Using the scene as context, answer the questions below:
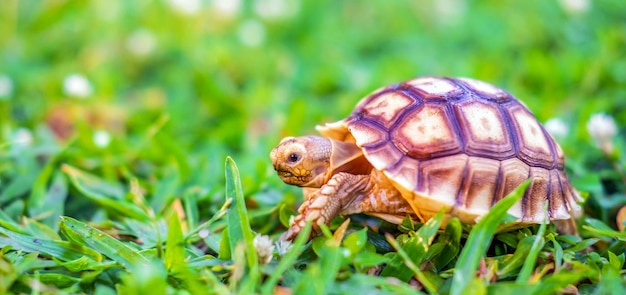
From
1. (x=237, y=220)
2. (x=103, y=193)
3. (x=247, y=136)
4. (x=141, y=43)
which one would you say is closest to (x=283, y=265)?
(x=237, y=220)

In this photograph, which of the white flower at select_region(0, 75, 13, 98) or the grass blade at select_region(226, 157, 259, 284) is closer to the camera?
the grass blade at select_region(226, 157, 259, 284)

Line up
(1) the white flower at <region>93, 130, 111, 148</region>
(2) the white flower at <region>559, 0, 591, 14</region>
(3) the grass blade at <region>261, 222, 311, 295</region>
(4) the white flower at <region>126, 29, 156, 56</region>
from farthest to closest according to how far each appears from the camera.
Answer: (4) the white flower at <region>126, 29, 156, 56</region> < (2) the white flower at <region>559, 0, 591, 14</region> < (1) the white flower at <region>93, 130, 111, 148</region> < (3) the grass blade at <region>261, 222, 311, 295</region>

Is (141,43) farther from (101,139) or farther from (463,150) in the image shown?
(463,150)

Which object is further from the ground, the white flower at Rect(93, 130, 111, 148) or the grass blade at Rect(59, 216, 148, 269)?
the grass blade at Rect(59, 216, 148, 269)

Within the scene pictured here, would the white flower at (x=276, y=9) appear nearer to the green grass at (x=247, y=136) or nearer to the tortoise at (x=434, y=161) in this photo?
the green grass at (x=247, y=136)

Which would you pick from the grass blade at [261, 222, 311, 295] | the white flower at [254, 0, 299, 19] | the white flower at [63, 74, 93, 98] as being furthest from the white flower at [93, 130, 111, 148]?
the white flower at [254, 0, 299, 19]

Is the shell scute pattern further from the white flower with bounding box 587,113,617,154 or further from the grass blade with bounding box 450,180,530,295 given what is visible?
the white flower with bounding box 587,113,617,154
